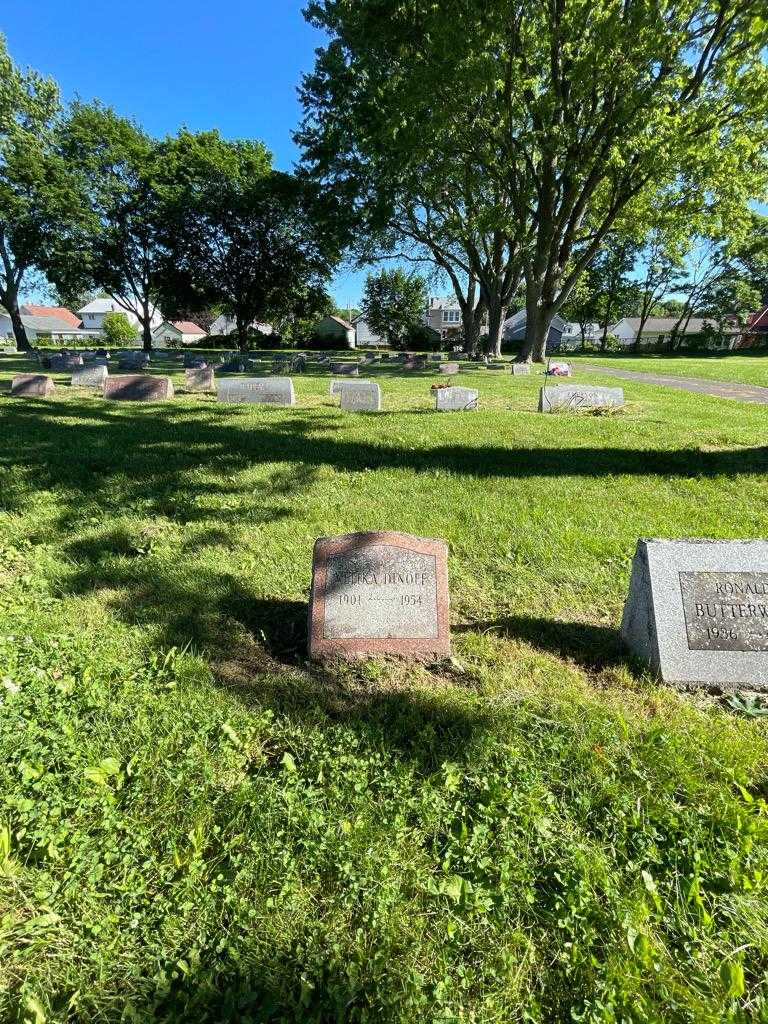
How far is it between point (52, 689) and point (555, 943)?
8.26 ft

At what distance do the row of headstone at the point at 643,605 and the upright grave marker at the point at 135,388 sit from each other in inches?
442

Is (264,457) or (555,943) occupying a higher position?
(264,457)

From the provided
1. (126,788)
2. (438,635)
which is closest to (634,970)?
(438,635)

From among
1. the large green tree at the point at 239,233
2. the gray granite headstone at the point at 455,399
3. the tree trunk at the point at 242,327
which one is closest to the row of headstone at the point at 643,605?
the gray granite headstone at the point at 455,399

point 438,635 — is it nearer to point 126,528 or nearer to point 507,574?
point 507,574

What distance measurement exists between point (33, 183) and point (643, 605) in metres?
38.7

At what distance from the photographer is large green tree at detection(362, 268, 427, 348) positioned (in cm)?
5481

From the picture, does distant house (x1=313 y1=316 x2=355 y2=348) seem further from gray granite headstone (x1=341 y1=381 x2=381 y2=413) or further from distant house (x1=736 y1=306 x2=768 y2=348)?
gray granite headstone (x1=341 y1=381 x2=381 y2=413)

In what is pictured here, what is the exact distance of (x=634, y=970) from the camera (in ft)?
4.97

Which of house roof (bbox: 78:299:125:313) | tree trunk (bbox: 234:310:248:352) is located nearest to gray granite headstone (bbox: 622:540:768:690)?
tree trunk (bbox: 234:310:248:352)

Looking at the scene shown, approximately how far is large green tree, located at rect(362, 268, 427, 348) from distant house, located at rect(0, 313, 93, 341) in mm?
48510

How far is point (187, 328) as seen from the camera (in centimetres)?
8400

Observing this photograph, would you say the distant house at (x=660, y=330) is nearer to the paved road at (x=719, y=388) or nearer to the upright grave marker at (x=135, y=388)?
the paved road at (x=719, y=388)

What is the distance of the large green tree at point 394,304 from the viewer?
54.8 m
